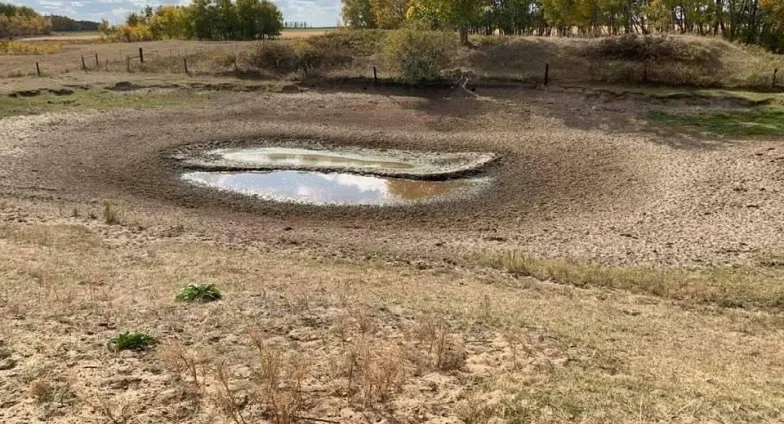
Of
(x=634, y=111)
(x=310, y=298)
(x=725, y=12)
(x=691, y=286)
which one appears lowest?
(x=691, y=286)

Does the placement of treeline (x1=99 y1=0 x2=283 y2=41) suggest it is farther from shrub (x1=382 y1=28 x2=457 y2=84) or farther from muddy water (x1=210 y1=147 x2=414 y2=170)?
muddy water (x1=210 y1=147 x2=414 y2=170)

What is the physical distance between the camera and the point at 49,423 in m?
5.66

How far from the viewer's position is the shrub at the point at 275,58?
46812 millimetres

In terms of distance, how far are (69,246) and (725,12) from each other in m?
58.1

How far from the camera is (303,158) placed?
85.3ft

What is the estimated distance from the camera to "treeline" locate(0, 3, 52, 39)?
458 ft

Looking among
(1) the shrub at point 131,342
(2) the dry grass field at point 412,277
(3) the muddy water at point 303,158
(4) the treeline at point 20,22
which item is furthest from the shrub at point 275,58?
(4) the treeline at point 20,22

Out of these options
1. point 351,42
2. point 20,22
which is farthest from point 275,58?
point 20,22

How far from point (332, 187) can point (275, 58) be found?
93.9ft

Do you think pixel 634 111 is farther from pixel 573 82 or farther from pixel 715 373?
pixel 715 373

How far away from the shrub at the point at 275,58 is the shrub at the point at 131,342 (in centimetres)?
4132

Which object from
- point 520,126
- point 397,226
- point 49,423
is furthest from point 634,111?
point 49,423

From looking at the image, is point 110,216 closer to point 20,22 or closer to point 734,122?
point 734,122

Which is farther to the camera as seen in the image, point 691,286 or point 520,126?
point 520,126
